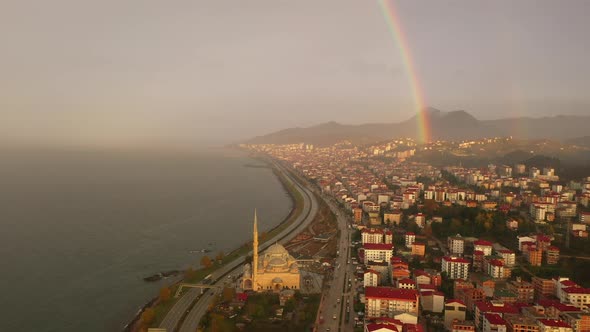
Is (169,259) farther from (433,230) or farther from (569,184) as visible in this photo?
(569,184)

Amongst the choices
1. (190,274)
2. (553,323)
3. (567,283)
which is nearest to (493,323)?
(553,323)

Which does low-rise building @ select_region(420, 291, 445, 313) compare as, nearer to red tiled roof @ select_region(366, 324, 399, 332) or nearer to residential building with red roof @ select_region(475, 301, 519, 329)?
residential building with red roof @ select_region(475, 301, 519, 329)

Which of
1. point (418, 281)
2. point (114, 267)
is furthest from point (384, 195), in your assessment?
point (114, 267)

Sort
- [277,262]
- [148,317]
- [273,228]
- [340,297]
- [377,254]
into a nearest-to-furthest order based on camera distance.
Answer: [148,317], [340,297], [277,262], [377,254], [273,228]

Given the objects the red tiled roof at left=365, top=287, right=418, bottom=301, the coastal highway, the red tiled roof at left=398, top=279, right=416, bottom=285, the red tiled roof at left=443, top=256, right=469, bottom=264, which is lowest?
the coastal highway

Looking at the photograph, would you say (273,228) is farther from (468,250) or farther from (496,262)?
(496,262)

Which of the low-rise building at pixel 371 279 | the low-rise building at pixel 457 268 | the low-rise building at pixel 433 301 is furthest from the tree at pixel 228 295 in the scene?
the low-rise building at pixel 457 268

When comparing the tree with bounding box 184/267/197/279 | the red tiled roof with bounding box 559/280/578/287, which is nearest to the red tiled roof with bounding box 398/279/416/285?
the red tiled roof with bounding box 559/280/578/287
